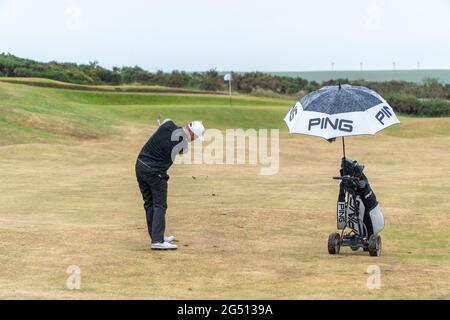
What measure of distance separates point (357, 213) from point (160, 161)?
11.0 feet

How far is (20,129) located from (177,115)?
1370 cm

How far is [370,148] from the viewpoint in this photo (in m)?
46.8

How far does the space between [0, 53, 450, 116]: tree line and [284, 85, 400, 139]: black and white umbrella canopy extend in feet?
212

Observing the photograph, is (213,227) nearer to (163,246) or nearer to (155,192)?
(163,246)

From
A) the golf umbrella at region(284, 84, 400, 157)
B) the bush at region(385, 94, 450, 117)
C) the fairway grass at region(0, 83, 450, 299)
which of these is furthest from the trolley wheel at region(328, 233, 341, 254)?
the bush at region(385, 94, 450, 117)

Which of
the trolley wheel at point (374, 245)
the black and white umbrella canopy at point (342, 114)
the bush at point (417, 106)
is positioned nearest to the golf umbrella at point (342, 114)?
the black and white umbrella canopy at point (342, 114)

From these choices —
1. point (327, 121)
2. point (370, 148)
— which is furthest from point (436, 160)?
point (327, 121)

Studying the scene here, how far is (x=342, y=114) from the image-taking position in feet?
47.3

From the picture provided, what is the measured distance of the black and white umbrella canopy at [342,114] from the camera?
14289 millimetres

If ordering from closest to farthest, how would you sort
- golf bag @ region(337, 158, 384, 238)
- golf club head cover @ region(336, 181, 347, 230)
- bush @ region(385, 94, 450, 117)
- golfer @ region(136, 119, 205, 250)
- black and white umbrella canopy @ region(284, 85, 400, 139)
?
1. black and white umbrella canopy @ region(284, 85, 400, 139)
2. golf bag @ region(337, 158, 384, 238)
3. golfer @ region(136, 119, 205, 250)
4. golf club head cover @ region(336, 181, 347, 230)
5. bush @ region(385, 94, 450, 117)

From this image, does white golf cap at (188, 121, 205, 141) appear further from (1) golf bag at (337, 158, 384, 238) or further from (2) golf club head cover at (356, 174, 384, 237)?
(2) golf club head cover at (356, 174, 384, 237)

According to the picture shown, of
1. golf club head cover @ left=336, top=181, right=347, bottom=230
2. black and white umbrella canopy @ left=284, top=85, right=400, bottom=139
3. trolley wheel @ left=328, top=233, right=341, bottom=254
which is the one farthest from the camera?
trolley wheel @ left=328, top=233, right=341, bottom=254

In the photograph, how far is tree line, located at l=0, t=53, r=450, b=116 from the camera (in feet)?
261
